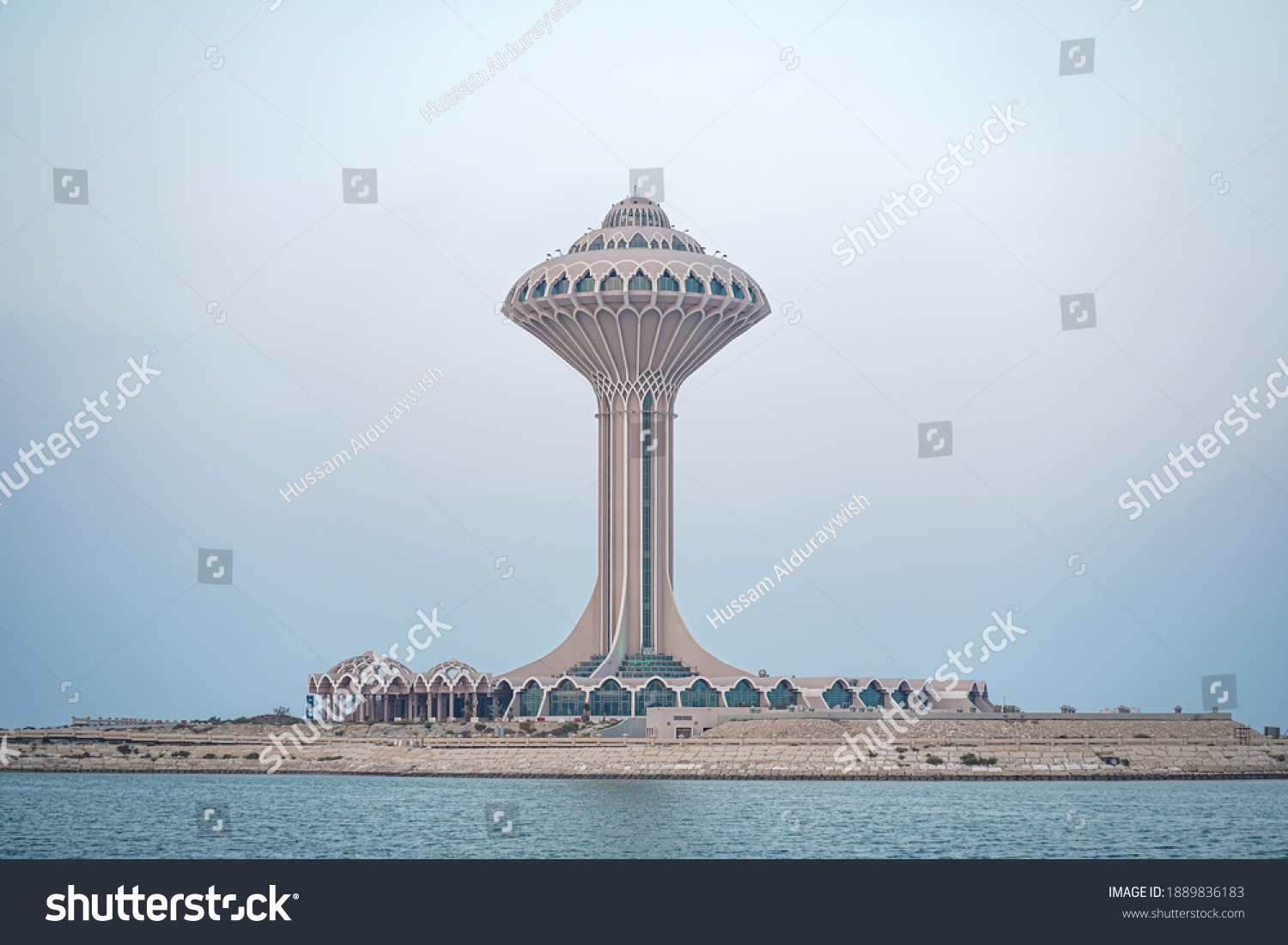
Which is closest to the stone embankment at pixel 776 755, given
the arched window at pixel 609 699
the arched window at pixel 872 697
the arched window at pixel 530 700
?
the arched window at pixel 530 700

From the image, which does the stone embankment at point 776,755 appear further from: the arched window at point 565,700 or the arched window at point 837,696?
the arched window at point 837,696

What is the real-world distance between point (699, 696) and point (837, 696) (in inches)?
404

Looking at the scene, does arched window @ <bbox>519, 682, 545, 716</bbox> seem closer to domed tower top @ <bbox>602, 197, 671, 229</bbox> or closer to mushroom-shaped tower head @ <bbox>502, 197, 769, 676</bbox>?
mushroom-shaped tower head @ <bbox>502, 197, 769, 676</bbox>

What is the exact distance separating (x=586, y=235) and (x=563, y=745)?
47.1m

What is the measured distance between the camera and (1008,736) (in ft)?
311

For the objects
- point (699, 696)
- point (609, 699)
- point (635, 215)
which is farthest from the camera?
point (635, 215)

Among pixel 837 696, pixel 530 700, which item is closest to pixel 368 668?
pixel 530 700

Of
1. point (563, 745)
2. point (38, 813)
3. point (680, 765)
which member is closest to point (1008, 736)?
point (680, 765)

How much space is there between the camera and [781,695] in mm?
121750

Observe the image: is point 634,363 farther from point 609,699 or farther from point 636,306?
point 609,699

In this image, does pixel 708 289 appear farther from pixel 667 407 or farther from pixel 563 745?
pixel 563 745

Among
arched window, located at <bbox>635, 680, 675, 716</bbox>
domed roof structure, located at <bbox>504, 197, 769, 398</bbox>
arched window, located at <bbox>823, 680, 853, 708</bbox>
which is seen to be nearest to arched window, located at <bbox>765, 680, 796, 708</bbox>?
arched window, located at <bbox>823, 680, 853, 708</bbox>

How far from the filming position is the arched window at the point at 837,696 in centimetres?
12175

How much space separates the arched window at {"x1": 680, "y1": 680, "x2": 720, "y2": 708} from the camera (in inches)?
4739
